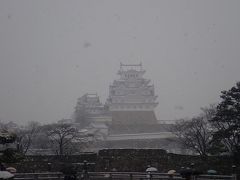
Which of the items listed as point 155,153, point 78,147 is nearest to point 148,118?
point 78,147

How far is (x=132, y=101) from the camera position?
6275 cm

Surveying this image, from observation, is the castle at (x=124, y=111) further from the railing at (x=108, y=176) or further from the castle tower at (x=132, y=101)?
the railing at (x=108, y=176)

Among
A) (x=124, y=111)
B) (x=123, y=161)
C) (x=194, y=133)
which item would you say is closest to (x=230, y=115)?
(x=123, y=161)

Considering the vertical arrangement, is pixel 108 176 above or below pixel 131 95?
below

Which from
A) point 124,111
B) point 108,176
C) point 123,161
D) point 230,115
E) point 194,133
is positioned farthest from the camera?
point 124,111

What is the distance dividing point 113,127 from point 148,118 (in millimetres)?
5755

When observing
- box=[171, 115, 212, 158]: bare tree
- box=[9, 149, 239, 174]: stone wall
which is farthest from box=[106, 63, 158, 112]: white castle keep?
box=[9, 149, 239, 174]: stone wall

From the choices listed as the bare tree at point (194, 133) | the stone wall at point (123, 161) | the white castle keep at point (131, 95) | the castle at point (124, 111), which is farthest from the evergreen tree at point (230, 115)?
the white castle keep at point (131, 95)

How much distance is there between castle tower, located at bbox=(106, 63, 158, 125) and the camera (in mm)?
60656

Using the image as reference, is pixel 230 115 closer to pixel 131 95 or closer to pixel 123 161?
pixel 123 161

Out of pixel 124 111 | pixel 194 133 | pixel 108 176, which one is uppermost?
pixel 124 111

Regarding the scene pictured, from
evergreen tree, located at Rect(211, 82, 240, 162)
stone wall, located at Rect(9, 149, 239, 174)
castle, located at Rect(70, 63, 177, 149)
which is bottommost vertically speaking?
stone wall, located at Rect(9, 149, 239, 174)

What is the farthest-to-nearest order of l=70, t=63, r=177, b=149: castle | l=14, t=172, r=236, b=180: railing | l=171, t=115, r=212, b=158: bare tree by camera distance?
l=70, t=63, r=177, b=149: castle < l=171, t=115, r=212, b=158: bare tree < l=14, t=172, r=236, b=180: railing

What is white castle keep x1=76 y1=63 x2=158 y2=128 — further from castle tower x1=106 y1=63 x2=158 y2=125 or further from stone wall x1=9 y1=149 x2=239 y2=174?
stone wall x1=9 y1=149 x2=239 y2=174
